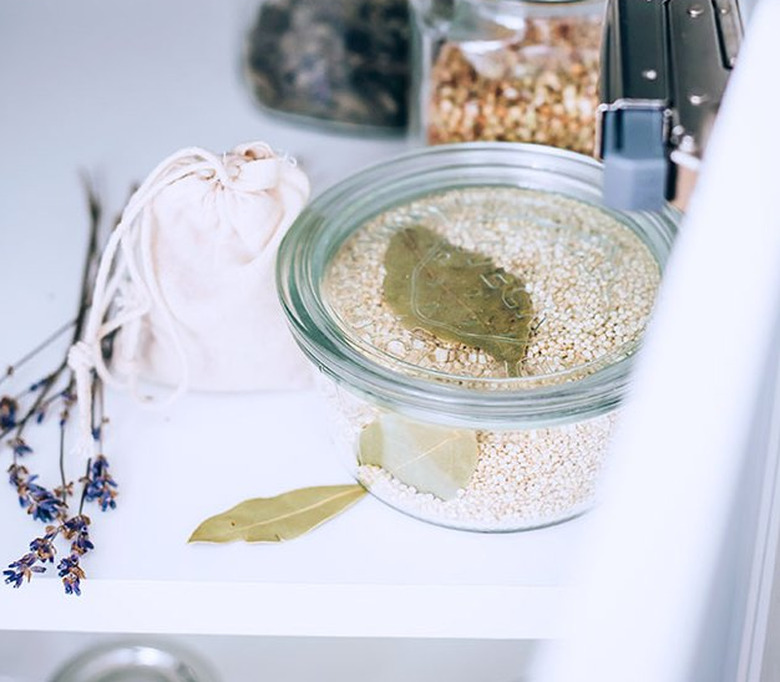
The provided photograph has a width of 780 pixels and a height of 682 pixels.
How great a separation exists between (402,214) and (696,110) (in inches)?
8.7

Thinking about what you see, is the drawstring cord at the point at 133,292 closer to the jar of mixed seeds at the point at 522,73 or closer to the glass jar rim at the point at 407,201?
the glass jar rim at the point at 407,201

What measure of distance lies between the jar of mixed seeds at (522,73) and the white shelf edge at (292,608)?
10.5 inches

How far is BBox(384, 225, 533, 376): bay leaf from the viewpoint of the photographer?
0.51 m

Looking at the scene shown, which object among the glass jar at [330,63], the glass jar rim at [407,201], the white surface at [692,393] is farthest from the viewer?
the glass jar at [330,63]

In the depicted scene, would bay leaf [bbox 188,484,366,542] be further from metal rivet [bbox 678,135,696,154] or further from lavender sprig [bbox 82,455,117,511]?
metal rivet [bbox 678,135,696,154]

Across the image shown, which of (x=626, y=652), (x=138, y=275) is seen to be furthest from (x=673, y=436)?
(x=138, y=275)

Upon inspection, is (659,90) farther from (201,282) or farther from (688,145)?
(201,282)

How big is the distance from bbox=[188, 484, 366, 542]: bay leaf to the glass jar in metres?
0.31

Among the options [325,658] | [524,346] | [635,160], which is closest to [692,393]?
[635,160]

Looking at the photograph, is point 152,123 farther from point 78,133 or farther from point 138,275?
point 138,275

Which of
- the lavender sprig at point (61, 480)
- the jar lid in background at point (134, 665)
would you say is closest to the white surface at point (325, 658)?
the jar lid in background at point (134, 665)

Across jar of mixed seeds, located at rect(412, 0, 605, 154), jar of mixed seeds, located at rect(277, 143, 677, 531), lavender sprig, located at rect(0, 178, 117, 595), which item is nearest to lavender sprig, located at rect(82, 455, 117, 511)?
lavender sprig, located at rect(0, 178, 117, 595)

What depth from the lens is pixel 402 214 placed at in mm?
591

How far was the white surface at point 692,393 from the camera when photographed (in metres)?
0.31
